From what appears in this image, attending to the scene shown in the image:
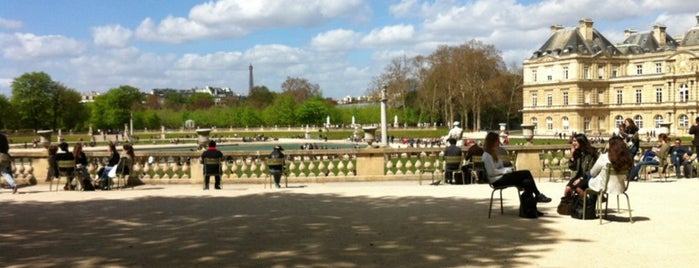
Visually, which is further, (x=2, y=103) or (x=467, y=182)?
(x=2, y=103)

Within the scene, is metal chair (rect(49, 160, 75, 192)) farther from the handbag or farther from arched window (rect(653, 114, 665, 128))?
arched window (rect(653, 114, 665, 128))

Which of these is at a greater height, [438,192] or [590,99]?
[590,99]

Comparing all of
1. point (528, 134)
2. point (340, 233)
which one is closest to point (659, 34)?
point (528, 134)

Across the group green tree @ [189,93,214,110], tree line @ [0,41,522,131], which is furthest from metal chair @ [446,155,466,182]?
green tree @ [189,93,214,110]

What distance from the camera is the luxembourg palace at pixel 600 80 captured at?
74.3 m

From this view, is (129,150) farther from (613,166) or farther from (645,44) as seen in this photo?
(645,44)

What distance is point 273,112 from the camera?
104125 millimetres

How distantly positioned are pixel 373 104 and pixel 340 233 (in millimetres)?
100141

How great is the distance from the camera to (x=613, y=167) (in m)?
8.24

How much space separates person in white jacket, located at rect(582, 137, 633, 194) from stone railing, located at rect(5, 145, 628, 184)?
802 cm

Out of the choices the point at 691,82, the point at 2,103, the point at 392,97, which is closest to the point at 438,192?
the point at 691,82

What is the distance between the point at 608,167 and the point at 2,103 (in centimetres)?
9398

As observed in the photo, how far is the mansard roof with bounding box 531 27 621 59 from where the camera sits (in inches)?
3118

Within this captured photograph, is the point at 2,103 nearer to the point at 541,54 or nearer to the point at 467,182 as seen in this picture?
the point at 541,54
